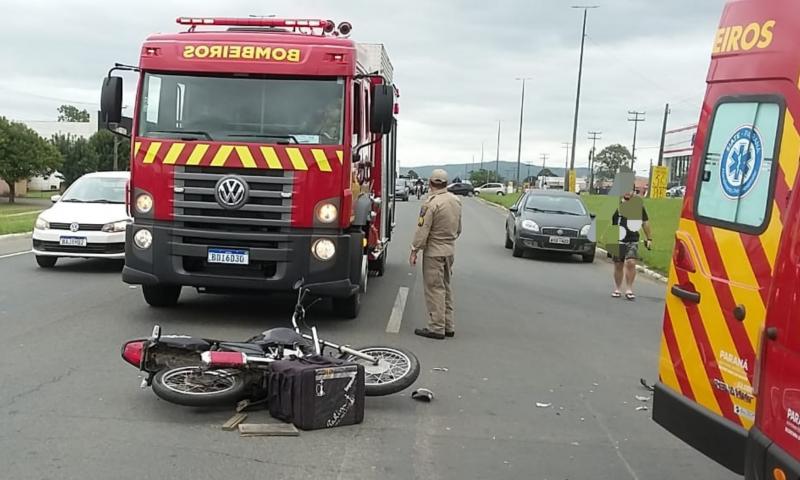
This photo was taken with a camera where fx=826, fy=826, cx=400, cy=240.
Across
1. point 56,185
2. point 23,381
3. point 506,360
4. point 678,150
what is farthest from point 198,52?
Answer: point 678,150

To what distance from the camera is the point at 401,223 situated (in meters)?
29.8

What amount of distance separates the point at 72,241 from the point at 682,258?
10.8m

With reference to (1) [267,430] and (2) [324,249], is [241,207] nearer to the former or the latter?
(2) [324,249]

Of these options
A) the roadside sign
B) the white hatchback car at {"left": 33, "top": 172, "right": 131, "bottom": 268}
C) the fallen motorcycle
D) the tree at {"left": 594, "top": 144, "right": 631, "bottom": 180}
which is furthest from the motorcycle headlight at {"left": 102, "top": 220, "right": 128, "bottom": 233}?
the tree at {"left": 594, "top": 144, "right": 631, "bottom": 180}

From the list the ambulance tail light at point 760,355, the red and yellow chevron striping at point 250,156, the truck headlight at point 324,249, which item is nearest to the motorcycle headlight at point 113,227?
the red and yellow chevron striping at point 250,156

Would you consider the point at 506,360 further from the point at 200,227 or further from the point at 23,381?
the point at 23,381

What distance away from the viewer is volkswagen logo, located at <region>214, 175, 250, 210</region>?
27.3ft

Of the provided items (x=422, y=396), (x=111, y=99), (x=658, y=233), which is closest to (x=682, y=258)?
(x=422, y=396)

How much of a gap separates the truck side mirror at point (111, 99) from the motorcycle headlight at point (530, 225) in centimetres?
1138

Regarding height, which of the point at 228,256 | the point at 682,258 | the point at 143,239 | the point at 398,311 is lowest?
the point at 398,311

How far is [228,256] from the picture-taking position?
27.8 ft

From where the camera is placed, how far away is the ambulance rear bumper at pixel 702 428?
3.70 metres

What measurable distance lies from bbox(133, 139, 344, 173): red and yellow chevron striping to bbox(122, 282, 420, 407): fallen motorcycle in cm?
240

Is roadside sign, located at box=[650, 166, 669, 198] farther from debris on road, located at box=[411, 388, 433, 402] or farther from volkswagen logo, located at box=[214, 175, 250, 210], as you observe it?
debris on road, located at box=[411, 388, 433, 402]
